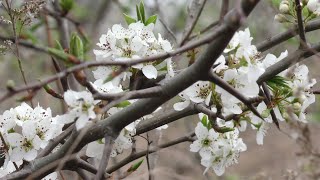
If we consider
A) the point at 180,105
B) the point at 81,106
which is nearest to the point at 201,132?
the point at 180,105

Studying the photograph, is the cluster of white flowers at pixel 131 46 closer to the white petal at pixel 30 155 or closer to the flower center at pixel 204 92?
the flower center at pixel 204 92

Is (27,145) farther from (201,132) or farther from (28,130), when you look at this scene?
(201,132)

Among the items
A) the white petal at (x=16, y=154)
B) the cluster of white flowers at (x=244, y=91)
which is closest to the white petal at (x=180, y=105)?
the cluster of white flowers at (x=244, y=91)

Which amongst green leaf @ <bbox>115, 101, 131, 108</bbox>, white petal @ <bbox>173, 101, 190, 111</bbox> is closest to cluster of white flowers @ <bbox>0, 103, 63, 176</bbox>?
green leaf @ <bbox>115, 101, 131, 108</bbox>

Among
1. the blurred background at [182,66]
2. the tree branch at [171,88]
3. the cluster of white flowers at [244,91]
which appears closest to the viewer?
the tree branch at [171,88]

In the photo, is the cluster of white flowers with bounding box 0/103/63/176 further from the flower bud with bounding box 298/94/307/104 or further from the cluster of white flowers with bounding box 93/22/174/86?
the flower bud with bounding box 298/94/307/104

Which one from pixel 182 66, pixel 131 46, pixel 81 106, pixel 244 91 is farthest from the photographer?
pixel 182 66

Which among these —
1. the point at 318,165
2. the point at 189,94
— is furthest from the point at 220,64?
the point at 318,165

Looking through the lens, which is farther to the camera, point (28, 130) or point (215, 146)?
point (215, 146)
